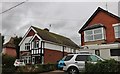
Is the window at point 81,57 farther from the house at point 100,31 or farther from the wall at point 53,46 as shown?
the wall at point 53,46

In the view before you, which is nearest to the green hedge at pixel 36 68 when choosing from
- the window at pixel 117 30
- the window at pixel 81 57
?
the window at pixel 81 57

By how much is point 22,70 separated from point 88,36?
1241cm

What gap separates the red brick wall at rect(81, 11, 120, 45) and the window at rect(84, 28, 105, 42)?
0.86 meters

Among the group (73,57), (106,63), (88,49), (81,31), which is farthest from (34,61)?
(106,63)

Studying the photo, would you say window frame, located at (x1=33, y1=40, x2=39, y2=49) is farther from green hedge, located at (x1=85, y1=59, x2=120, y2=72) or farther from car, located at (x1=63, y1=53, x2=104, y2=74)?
green hedge, located at (x1=85, y1=59, x2=120, y2=72)

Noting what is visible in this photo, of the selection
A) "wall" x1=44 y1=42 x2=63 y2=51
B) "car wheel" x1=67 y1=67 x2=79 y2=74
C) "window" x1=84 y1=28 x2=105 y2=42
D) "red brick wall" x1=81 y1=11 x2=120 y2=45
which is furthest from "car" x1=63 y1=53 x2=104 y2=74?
"wall" x1=44 y1=42 x2=63 y2=51

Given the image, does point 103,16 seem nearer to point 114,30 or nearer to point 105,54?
point 114,30

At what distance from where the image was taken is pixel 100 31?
103 feet

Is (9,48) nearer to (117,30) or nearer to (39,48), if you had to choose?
(39,48)

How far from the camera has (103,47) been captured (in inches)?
1081

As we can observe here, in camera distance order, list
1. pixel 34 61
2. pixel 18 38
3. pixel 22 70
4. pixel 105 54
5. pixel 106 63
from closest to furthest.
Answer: pixel 106 63, pixel 22 70, pixel 105 54, pixel 34 61, pixel 18 38

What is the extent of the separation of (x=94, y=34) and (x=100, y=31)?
1.02 meters

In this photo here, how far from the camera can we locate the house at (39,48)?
39406mm

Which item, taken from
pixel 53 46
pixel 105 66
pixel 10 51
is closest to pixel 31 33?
pixel 53 46
